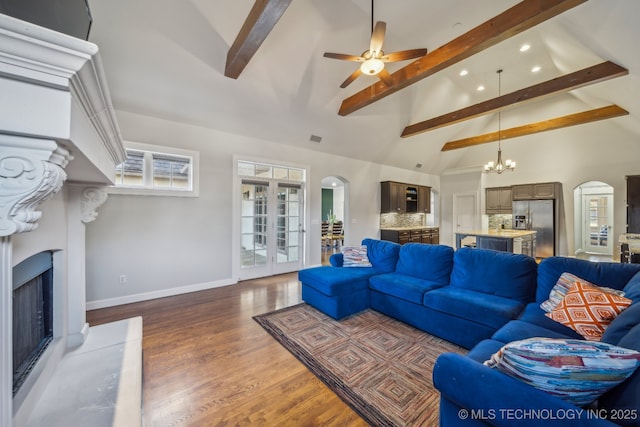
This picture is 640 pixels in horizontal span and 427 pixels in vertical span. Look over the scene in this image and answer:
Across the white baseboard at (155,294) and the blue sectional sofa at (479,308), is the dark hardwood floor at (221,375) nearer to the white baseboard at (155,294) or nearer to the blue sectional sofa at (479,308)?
the white baseboard at (155,294)

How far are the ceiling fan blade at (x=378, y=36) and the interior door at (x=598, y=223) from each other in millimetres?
9304

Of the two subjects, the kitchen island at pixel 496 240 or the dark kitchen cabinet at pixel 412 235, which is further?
the dark kitchen cabinet at pixel 412 235

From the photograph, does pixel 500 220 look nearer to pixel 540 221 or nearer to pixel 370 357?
pixel 540 221

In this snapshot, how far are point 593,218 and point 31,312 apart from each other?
12057mm

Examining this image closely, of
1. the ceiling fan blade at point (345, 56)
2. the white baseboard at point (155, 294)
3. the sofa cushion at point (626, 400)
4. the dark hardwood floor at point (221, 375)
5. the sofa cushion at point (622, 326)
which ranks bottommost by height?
the dark hardwood floor at point (221, 375)

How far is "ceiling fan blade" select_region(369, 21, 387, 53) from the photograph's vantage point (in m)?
2.31

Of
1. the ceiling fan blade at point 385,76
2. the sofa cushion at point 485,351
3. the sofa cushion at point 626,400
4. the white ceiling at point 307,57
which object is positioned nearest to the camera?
the sofa cushion at point 626,400

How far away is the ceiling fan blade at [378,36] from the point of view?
2312 mm

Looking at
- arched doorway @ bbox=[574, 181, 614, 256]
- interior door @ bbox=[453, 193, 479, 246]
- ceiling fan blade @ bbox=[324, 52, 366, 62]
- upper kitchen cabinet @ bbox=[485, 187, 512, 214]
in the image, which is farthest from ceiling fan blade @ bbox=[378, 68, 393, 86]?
arched doorway @ bbox=[574, 181, 614, 256]

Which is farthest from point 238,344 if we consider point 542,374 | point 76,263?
point 542,374

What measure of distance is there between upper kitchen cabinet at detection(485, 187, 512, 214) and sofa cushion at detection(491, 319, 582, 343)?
7277 mm

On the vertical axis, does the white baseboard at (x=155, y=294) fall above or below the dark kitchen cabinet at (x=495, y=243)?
below

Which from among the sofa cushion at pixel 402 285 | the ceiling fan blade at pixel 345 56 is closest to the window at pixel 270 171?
the ceiling fan blade at pixel 345 56

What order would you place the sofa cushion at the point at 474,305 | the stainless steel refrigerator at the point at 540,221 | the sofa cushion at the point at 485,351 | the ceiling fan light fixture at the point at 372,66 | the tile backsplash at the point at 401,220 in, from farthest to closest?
1. the tile backsplash at the point at 401,220
2. the stainless steel refrigerator at the point at 540,221
3. the ceiling fan light fixture at the point at 372,66
4. the sofa cushion at the point at 474,305
5. the sofa cushion at the point at 485,351
